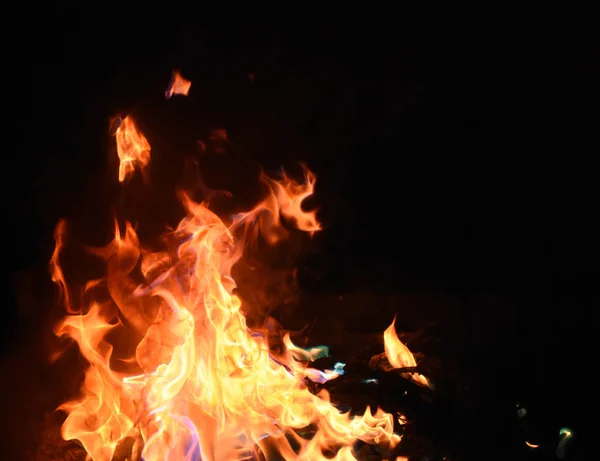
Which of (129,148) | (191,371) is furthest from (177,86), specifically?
(191,371)

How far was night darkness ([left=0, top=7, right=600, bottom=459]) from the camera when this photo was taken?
319 cm

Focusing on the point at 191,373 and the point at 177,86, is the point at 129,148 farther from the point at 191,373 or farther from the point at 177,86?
the point at 191,373

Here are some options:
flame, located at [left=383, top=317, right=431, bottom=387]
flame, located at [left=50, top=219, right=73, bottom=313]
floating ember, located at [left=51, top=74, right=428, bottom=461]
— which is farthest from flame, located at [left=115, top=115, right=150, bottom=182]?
flame, located at [left=383, top=317, right=431, bottom=387]

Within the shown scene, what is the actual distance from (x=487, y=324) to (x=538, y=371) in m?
0.35

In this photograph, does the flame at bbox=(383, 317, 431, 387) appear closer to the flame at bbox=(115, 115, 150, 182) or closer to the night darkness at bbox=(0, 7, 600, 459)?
the night darkness at bbox=(0, 7, 600, 459)

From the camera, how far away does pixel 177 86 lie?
3.38 meters

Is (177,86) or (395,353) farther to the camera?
(177,86)

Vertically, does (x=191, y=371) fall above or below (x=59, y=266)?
below

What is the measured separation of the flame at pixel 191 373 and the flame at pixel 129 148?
3 centimetres

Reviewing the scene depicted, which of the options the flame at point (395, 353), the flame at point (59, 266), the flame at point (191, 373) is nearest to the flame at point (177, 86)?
the flame at point (191, 373)

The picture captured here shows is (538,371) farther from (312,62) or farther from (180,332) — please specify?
(312,62)

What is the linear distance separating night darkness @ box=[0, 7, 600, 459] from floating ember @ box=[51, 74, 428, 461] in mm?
309

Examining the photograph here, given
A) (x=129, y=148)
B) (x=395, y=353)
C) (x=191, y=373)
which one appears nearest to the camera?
(x=191, y=373)

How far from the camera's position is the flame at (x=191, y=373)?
2.66 metres
